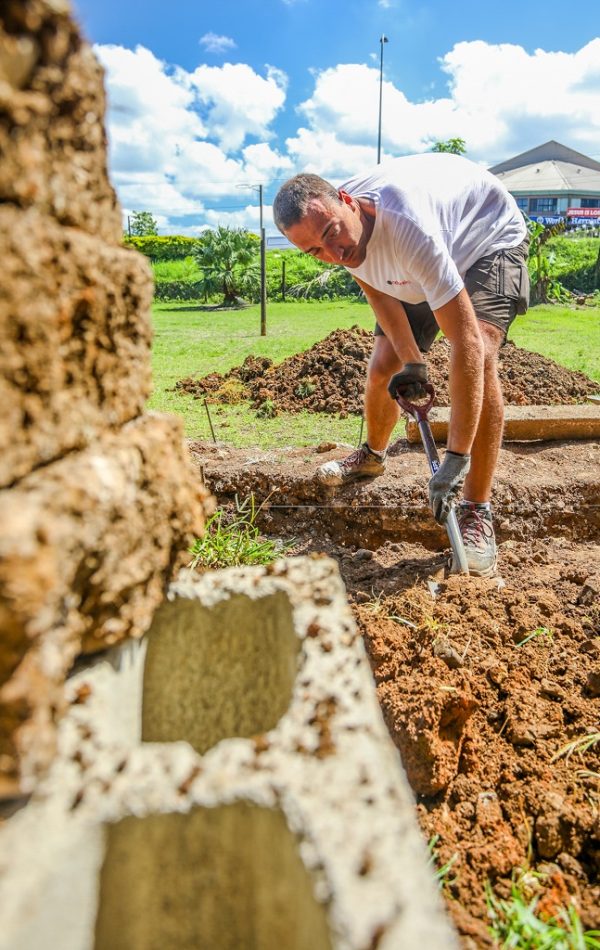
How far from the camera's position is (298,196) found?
2.78 metres

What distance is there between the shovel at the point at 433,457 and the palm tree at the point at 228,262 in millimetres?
18053

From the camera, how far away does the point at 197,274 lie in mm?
25797

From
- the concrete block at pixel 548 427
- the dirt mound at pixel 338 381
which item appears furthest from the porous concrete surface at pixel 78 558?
the dirt mound at pixel 338 381

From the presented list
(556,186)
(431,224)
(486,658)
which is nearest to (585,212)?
(556,186)

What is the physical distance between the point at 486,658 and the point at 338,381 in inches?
189

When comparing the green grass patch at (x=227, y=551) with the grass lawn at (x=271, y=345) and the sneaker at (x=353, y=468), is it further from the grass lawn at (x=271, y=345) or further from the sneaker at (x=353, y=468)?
the grass lawn at (x=271, y=345)

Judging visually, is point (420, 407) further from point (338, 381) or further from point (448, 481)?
point (338, 381)

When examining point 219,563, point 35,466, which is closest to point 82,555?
point 35,466

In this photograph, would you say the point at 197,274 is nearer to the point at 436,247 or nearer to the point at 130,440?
the point at 436,247

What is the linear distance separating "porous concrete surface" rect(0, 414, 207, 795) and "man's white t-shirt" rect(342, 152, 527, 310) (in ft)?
6.43

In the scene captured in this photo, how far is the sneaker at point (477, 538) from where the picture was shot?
3.21 metres

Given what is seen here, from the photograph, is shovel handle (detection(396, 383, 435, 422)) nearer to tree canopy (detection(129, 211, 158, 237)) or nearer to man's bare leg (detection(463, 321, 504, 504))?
man's bare leg (detection(463, 321, 504, 504))

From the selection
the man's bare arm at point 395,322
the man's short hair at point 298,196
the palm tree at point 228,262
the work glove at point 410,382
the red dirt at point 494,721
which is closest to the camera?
the red dirt at point 494,721

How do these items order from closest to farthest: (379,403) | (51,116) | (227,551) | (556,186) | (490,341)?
(51,116), (227,551), (490,341), (379,403), (556,186)
